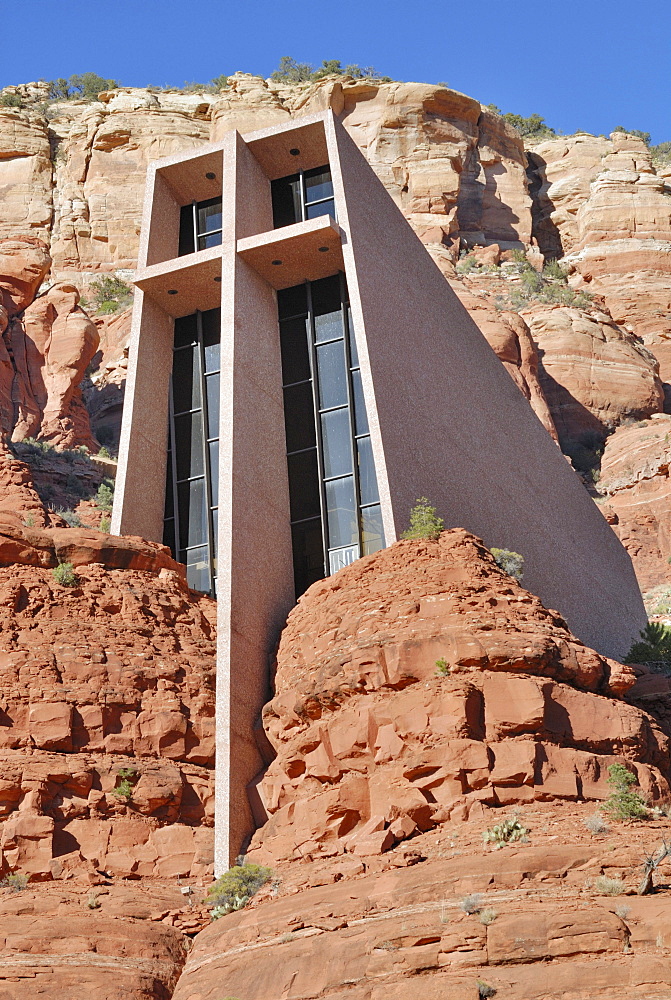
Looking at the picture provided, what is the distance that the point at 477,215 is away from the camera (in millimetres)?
63938

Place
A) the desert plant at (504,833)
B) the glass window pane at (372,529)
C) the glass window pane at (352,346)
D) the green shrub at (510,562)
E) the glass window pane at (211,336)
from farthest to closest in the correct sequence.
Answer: the glass window pane at (211,336)
the glass window pane at (352,346)
the glass window pane at (372,529)
the green shrub at (510,562)
the desert plant at (504,833)

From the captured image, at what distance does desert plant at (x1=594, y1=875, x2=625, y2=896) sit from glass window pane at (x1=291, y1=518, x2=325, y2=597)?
11891 mm

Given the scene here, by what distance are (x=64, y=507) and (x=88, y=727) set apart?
14674 mm

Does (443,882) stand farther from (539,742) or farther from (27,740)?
(27,740)

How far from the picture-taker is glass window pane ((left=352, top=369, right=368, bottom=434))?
26.3 meters

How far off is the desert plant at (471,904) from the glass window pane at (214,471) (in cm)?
1445

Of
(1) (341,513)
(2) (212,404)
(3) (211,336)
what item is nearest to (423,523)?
(1) (341,513)

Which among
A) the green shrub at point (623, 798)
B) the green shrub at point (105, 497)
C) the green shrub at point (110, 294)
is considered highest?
the green shrub at point (110, 294)

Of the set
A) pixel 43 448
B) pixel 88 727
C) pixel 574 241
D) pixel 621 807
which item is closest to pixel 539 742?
pixel 621 807

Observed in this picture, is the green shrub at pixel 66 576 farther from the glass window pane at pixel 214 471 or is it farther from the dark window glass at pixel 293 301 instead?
the dark window glass at pixel 293 301

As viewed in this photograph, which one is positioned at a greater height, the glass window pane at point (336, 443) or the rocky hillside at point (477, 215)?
the rocky hillside at point (477, 215)

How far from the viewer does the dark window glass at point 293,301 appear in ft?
91.7

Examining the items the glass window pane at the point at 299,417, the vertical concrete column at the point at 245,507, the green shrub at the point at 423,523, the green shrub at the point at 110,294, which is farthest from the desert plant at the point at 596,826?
the green shrub at the point at 110,294

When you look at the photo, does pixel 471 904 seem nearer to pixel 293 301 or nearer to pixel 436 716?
pixel 436 716
